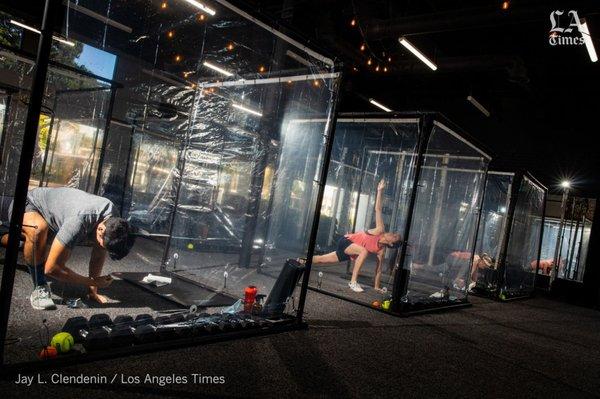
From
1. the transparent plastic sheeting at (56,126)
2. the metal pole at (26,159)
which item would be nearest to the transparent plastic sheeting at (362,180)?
the transparent plastic sheeting at (56,126)

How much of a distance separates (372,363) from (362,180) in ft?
13.0

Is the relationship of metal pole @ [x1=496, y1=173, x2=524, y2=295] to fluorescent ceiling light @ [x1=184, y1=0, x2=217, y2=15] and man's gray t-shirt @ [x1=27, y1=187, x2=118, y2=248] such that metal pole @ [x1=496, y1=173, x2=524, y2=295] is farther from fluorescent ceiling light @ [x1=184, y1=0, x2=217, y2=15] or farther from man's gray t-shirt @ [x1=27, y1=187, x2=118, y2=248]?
man's gray t-shirt @ [x1=27, y1=187, x2=118, y2=248]

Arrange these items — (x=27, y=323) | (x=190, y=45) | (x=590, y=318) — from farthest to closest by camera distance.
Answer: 1. (x=590, y=318)
2. (x=190, y=45)
3. (x=27, y=323)

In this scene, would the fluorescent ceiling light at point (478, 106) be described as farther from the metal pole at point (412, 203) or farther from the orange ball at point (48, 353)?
the orange ball at point (48, 353)

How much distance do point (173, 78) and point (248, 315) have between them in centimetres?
242

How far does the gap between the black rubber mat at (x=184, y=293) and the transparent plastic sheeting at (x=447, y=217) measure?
3165 millimetres

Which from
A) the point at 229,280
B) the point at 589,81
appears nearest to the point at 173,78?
the point at 229,280

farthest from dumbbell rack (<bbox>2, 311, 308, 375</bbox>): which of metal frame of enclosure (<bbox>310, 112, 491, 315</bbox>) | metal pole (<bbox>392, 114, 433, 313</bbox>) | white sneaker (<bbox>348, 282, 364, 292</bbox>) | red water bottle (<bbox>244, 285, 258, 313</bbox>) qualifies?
white sneaker (<bbox>348, 282, 364, 292</bbox>)

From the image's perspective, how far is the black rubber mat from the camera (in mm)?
3426

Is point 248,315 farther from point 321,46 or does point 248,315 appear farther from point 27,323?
point 321,46

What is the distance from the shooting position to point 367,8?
7.63 meters

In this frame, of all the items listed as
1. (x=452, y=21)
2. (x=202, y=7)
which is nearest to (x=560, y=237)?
(x=452, y=21)

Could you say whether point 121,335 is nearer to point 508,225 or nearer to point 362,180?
point 362,180

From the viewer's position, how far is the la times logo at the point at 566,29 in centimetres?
584
